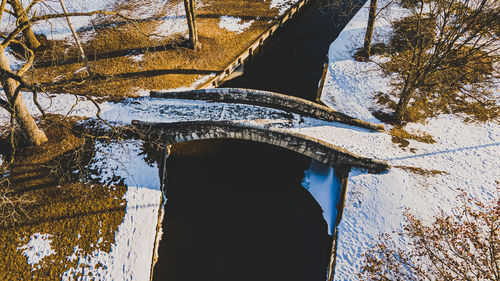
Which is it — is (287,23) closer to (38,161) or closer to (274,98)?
(274,98)

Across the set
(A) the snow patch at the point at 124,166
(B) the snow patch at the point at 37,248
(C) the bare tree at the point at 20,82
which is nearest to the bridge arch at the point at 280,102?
(A) the snow patch at the point at 124,166

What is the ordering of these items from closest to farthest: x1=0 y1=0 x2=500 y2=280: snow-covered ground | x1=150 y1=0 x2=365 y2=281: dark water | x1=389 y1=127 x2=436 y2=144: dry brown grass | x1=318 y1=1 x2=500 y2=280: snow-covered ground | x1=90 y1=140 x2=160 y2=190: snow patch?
x1=0 y1=0 x2=500 y2=280: snow-covered ground, x1=318 y1=1 x2=500 y2=280: snow-covered ground, x1=150 y1=0 x2=365 y2=281: dark water, x1=90 y1=140 x2=160 y2=190: snow patch, x1=389 y1=127 x2=436 y2=144: dry brown grass

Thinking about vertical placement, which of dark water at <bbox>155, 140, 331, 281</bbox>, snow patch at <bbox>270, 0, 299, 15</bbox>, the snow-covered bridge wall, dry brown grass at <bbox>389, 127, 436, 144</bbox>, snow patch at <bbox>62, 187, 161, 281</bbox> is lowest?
dark water at <bbox>155, 140, 331, 281</bbox>

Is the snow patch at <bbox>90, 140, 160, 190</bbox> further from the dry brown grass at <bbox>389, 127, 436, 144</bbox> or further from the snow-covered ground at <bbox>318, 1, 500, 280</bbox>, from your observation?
the dry brown grass at <bbox>389, 127, 436, 144</bbox>

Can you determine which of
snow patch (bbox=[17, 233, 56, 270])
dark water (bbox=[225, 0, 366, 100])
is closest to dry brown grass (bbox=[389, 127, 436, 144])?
dark water (bbox=[225, 0, 366, 100])

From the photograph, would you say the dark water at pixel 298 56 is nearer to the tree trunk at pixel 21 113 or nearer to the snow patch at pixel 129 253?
the snow patch at pixel 129 253

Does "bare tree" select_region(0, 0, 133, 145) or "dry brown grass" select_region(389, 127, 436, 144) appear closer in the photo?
"bare tree" select_region(0, 0, 133, 145)

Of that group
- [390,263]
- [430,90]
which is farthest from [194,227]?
[430,90]
